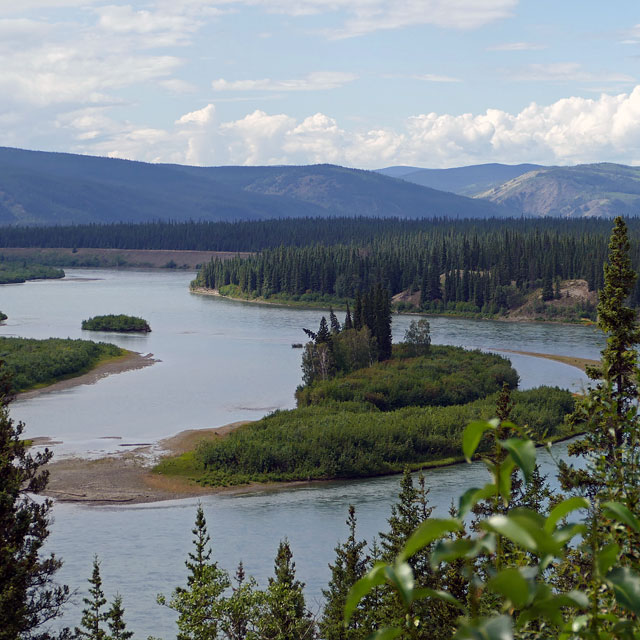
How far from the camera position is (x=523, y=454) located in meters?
3.04

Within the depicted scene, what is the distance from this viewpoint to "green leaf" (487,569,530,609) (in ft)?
9.30

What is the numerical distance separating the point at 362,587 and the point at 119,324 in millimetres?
113173

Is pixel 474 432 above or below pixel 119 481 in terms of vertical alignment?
above

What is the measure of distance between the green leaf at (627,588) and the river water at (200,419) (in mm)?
29837

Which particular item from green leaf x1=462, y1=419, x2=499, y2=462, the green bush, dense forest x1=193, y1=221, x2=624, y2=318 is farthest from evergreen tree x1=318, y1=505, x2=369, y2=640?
dense forest x1=193, y1=221, x2=624, y2=318

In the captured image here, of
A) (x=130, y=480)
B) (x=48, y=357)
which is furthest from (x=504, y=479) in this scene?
(x=48, y=357)

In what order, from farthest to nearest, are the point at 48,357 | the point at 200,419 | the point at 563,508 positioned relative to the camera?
the point at 48,357, the point at 200,419, the point at 563,508

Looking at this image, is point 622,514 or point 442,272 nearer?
point 622,514

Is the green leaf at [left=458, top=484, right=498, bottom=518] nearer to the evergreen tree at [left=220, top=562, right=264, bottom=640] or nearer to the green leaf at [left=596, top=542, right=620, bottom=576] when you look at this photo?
the green leaf at [left=596, top=542, right=620, bottom=576]

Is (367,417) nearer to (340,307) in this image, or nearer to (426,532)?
(426,532)

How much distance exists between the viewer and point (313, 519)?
43.7m

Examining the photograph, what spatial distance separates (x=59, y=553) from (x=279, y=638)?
20.2m

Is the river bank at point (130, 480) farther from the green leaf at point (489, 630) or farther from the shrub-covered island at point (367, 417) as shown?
the green leaf at point (489, 630)

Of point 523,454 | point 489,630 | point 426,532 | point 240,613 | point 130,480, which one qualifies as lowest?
point 130,480
